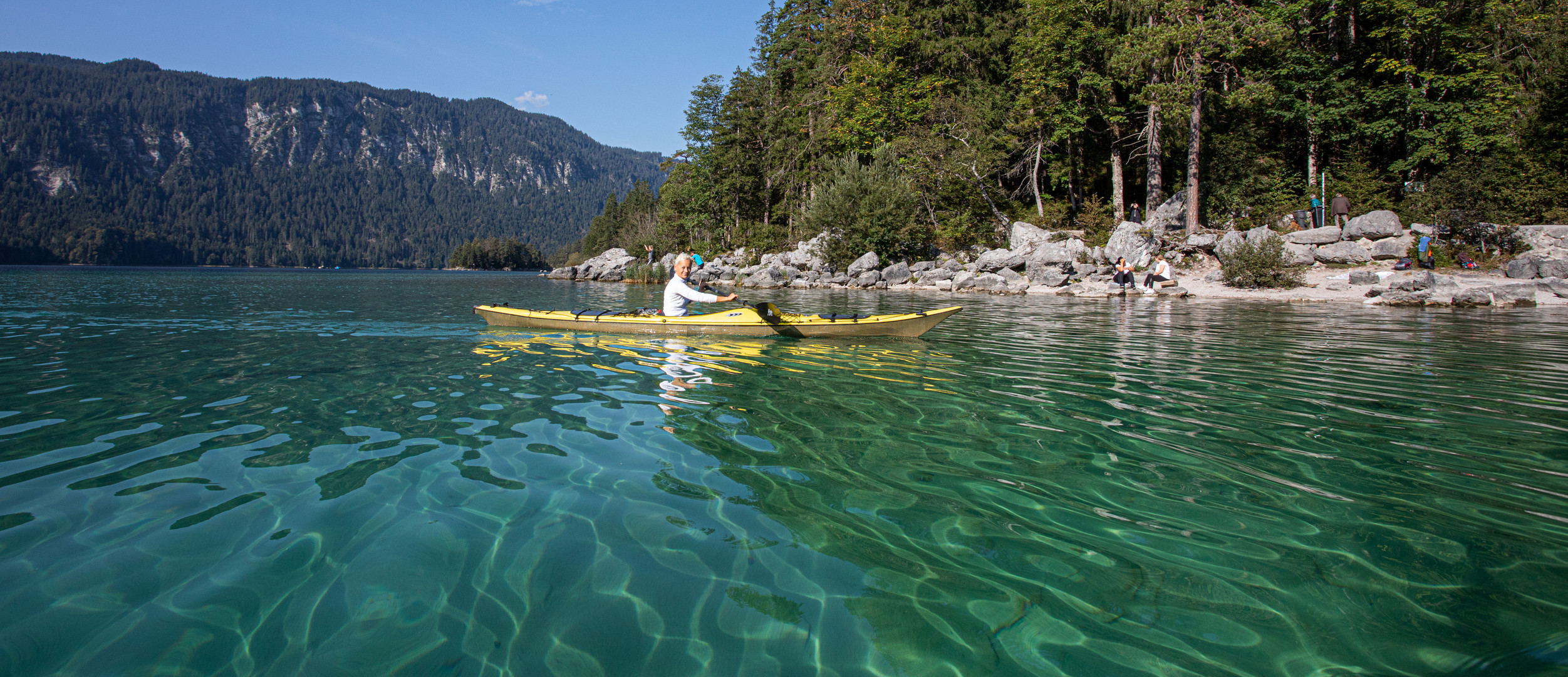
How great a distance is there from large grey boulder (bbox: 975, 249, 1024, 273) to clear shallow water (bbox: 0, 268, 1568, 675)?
22150mm

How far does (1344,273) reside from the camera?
2194cm

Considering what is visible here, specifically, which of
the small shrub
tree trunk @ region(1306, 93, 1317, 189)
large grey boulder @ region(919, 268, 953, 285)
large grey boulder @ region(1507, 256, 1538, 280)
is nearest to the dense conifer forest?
tree trunk @ region(1306, 93, 1317, 189)

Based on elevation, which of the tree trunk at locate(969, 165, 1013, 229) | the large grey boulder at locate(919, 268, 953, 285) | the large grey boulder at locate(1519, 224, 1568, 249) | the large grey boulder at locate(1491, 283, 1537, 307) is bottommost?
the large grey boulder at locate(1491, 283, 1537, 307)

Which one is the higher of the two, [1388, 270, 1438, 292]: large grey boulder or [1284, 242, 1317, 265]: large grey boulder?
[1284, 242, 1317, 265]: large grey boulder

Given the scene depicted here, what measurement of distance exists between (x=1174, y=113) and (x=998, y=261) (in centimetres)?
869

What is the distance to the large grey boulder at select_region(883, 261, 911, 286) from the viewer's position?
103ft

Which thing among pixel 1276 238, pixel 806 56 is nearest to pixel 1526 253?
pixel 1276 238

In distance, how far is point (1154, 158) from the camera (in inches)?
1132

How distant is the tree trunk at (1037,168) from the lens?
3222 cm

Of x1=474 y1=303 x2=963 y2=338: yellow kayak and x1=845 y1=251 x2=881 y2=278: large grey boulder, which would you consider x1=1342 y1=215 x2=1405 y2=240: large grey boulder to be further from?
x1=474 y1=303 x2=963 y2=338: yellow kayak

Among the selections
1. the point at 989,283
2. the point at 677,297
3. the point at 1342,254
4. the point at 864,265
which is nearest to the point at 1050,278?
the point at 989,283

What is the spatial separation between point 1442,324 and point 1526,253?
1157 cm

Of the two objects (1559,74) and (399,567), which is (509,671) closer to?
(399,567)

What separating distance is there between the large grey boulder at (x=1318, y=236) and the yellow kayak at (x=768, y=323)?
822 inches
